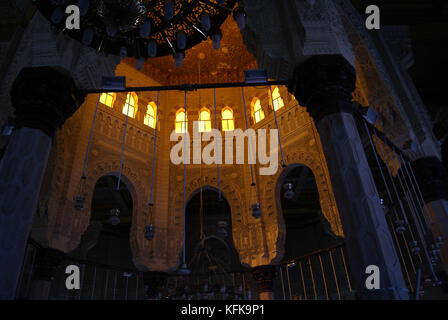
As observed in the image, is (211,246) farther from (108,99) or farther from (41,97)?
(41,97)

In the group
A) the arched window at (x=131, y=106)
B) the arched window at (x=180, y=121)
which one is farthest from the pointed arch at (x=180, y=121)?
the arched window at (x=131, y=106)

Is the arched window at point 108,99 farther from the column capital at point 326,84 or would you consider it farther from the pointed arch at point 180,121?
the column capital at point 326,84

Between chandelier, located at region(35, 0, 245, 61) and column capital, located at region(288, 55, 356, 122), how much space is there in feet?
4.10

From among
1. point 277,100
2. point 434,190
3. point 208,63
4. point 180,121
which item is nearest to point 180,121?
point 180,121

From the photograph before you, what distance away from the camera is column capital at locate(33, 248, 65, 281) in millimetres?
6520

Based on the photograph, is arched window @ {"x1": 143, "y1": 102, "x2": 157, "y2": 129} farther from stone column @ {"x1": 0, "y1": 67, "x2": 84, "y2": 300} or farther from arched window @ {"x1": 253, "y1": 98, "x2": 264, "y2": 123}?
stone column @ {"x1": 0, "y1": 67, "x2": 84, "y2": 300}

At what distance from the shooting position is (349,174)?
373cm

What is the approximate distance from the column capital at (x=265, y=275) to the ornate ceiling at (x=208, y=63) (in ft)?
21.4

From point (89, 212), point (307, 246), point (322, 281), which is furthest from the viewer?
point (307, 246)

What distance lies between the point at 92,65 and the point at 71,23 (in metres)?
0.69

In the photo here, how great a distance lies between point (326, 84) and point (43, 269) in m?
6.76

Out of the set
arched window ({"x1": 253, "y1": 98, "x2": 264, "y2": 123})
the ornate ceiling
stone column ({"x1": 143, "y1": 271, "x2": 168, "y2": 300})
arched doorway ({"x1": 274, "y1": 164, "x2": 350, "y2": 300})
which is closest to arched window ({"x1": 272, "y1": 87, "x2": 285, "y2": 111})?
arched window ({"x1": 253, "y1": 98, "x2": 264, "y2": 123})

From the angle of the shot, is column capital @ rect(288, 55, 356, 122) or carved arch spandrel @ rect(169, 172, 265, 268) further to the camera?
carved arch spandrel @ rect(169, 172, 265, 268)

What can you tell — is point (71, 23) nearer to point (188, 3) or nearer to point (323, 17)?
point (188, 3)
